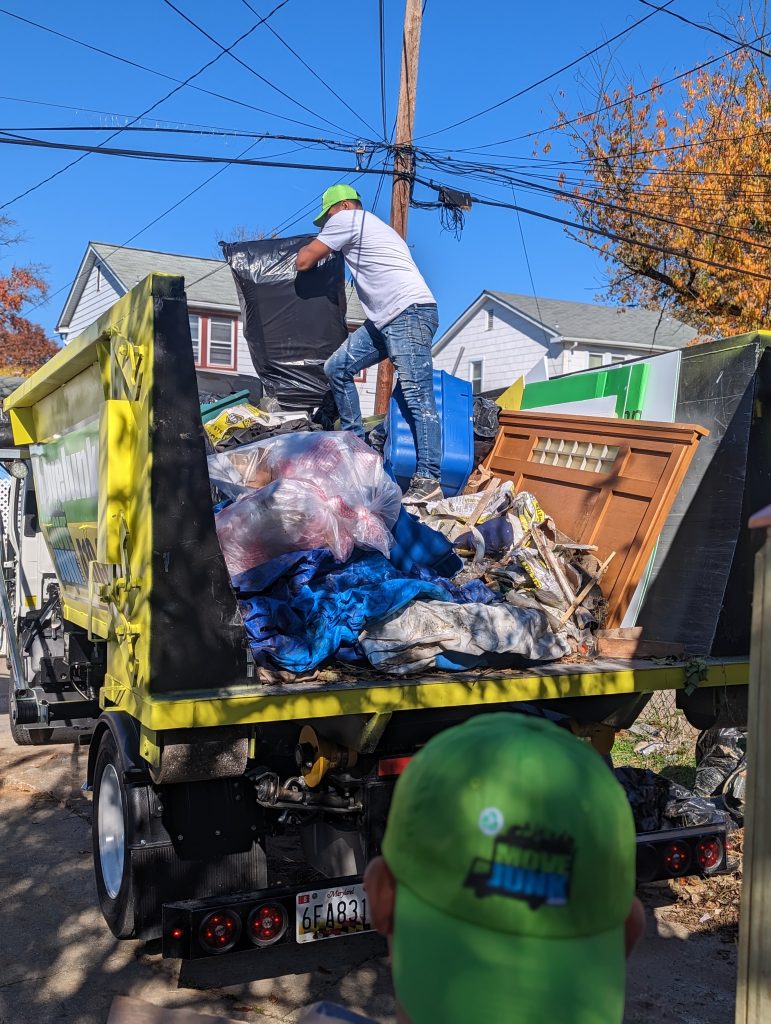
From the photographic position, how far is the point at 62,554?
5.54 meters

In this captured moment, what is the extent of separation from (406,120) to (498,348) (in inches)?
791

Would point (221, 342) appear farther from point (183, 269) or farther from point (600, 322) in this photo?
point (600, 322)

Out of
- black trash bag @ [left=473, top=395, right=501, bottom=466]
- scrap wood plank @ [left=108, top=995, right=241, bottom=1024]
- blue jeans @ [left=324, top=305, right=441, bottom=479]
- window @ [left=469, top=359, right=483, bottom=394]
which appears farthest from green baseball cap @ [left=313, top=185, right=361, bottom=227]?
window @ [left=469, top=359, right=483, bottom=394]

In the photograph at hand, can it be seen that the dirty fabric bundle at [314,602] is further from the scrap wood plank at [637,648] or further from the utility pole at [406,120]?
the utility pole at [406,120]

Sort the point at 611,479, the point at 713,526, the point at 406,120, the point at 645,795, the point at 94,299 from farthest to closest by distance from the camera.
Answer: the point at 94,299 → the point at 406,120 → the point at 611,479 → the point at 645,795 → the point at 713,526

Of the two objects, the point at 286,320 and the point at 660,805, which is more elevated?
the point at 286,320

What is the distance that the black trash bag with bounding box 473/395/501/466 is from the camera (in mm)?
5934

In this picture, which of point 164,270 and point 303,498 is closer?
point 303,498

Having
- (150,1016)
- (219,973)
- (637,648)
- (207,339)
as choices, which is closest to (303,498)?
(637,648)

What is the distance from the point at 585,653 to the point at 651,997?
1310 millimetres

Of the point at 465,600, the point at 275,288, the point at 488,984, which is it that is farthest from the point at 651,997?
the point at 275,288

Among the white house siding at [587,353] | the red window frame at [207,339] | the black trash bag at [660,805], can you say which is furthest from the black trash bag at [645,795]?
the white house siding at [587,353]

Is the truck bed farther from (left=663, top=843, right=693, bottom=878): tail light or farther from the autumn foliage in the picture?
the autumn foliage

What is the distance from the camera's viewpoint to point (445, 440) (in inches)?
223
